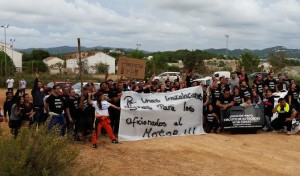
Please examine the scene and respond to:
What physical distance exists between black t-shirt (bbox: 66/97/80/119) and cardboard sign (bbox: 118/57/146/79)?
281 centimetres

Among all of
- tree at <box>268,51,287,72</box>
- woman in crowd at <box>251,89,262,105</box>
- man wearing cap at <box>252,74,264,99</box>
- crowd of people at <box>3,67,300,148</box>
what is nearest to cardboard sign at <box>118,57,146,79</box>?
crowd of people at <box>3,67,300,148</box>

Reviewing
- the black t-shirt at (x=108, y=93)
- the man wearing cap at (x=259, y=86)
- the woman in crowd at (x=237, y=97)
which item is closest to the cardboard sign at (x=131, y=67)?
the black t-shirt at (x=108, y=93)

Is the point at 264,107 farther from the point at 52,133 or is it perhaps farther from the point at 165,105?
the point at 52,133

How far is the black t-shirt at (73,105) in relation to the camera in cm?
1083

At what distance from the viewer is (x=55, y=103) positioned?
10609 millimetres

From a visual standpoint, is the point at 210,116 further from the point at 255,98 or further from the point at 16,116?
the point at 16,116

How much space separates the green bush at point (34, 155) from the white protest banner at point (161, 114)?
5594 millimetres

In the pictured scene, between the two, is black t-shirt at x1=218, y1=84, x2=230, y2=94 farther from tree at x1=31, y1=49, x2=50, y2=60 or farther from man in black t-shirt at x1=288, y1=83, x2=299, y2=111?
tree at x1=31, y1=49, x2=50, y2=60

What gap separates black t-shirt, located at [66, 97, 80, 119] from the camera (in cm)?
1083

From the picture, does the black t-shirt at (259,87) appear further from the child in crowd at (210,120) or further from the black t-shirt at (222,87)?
the child in crowd at (210,120)

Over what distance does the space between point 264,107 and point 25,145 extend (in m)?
9.39

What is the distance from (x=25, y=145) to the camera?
227 inches

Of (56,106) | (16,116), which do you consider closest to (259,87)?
(56,106)

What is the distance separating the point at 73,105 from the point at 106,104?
89 centimetres
